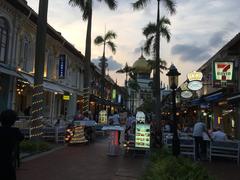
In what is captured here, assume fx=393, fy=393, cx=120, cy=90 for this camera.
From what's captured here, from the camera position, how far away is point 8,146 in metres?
5.35

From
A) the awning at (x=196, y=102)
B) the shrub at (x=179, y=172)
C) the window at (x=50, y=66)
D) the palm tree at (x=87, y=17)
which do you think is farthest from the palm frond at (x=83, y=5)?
the shrub at (x=179, y=172)

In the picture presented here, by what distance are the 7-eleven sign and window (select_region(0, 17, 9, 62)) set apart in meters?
12.5

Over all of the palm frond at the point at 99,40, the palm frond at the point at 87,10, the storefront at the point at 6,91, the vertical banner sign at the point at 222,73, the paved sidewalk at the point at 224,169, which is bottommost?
the paved sidewalk at the point at 224,169

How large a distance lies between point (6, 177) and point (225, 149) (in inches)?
489

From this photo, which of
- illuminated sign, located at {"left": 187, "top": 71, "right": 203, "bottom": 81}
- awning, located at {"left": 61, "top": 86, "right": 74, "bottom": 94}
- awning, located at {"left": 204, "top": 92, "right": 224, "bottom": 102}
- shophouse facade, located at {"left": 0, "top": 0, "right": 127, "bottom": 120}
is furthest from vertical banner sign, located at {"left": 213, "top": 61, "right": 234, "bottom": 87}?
awning, located at {"left": 61, "top": 86, "right": 74, "bottom": 94}

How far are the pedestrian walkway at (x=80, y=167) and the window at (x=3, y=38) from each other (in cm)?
875

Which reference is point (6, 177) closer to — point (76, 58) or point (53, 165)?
point (53, 165)

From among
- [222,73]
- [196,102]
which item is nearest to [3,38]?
[222,73]

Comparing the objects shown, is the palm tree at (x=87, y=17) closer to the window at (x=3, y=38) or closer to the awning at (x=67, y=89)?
the window at (x=3, y=38)

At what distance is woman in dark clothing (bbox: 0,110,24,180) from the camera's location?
5199 mm

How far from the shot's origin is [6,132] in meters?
5.42

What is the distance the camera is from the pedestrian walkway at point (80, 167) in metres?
10.7

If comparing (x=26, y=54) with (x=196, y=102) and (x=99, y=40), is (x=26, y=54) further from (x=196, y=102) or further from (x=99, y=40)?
(x=99, y=40)

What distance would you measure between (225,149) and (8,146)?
485 inches
